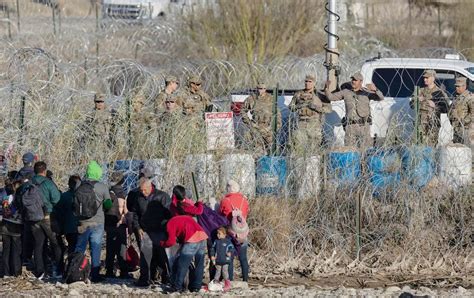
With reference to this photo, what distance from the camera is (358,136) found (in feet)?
50.6

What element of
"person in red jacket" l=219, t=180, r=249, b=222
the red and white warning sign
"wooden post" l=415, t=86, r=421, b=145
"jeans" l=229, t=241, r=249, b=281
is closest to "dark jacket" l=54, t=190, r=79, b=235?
"person in red jacket" l=219, t=180, r=249, b=222

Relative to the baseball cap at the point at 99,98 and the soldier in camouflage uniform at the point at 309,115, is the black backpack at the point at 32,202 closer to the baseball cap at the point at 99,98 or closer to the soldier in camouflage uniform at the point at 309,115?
the baseball cap at the point at 99,98

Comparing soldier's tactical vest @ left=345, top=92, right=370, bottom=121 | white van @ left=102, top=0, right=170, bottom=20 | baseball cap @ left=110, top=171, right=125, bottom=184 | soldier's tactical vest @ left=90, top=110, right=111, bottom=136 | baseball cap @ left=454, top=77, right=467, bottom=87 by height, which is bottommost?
baseball cap @ left=110, top=171, right=125, bottom=184

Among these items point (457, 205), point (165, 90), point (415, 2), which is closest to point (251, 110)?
point (165, 90)

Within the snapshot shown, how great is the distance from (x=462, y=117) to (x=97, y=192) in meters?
5.02

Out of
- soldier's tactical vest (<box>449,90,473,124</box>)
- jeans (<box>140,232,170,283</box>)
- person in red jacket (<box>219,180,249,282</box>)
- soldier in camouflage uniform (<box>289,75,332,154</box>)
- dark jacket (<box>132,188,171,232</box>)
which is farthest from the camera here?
soldier's tactical vest (<box>449,90,473,124</box>)

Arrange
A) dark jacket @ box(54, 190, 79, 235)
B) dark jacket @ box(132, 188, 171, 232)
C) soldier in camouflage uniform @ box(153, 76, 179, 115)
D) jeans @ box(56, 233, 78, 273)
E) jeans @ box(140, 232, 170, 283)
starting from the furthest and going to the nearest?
soldier in camouflage uniform @ box(153, 76, 179, 115) < jeans @ box(56, 233, 78, 273) < dark jacket @ box(54, 190, 79, 235) < jeans @ box(140, 232, 170, 283) < dark jacket @ box(132, 188, 171, 232)

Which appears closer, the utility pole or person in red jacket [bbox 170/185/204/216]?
person in red jacket [bbox 170/185/204/216]

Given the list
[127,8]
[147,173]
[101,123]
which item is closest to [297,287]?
[147,173]

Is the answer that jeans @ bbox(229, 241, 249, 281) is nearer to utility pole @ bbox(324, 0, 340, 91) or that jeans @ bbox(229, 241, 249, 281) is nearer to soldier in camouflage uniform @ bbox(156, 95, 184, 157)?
soldier in camouflage uniform @ bbox(156, 95, 184, 157)

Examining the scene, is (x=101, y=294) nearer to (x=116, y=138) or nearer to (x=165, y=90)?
(x=116, y=138)

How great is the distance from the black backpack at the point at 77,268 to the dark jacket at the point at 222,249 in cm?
155

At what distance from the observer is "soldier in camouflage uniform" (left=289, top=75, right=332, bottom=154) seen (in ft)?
49.2

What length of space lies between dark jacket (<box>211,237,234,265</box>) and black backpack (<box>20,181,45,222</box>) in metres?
2.13
